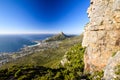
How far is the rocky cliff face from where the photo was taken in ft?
117

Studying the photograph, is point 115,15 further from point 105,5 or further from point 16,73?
point 16,73

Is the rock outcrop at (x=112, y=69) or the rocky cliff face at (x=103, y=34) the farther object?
the rocky cliff face at (x=103, y=34)

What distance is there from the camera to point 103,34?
37969mm

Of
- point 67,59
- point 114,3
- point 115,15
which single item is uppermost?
point 114,3

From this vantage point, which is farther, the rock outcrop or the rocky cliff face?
the rocky cliff face

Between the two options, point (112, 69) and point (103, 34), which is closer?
point (112, 69)

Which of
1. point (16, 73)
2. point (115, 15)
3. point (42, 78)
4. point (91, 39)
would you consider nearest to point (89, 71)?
point (91, 39)

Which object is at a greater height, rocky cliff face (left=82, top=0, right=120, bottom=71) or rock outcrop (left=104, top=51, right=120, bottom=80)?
rocky cliff face (left=82, top=0, right=120, bottom=71)

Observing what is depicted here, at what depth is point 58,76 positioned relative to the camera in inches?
1599

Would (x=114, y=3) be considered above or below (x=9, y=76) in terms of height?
above

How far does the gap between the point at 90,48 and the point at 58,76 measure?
9117mm

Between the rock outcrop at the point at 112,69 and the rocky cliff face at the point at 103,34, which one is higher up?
the rocky cliff face at the point at 103,34

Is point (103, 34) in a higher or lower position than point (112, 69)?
higher

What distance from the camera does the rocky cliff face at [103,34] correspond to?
35812 millimetres
